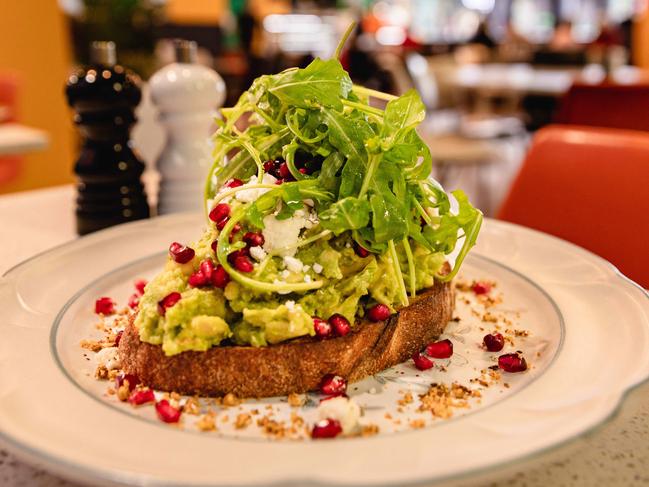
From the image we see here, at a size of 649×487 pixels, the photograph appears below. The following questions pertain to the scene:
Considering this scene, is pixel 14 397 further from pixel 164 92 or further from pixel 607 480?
pixel 164 92

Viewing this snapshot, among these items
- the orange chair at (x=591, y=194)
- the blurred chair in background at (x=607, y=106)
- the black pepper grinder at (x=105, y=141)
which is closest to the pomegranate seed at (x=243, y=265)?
the black pepper grinder at (x=105, y=141)

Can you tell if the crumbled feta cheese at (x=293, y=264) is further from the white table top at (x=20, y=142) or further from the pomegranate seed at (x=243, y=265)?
the white table top at (x=20, y=142)

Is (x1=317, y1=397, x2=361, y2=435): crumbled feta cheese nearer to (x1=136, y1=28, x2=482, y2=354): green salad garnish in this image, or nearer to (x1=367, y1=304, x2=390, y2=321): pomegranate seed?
(x1=136, y1=28, x2=482, y2=354): green salad garnish

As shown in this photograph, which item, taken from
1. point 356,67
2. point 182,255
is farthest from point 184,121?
point 356,67

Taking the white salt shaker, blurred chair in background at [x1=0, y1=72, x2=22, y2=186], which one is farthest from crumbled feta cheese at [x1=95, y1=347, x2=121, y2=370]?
blurred chair in background at [x1=0, y1=72, x2=22, y2=186]

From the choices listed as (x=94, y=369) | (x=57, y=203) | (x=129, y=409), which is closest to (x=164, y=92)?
(x=57, y=203)
